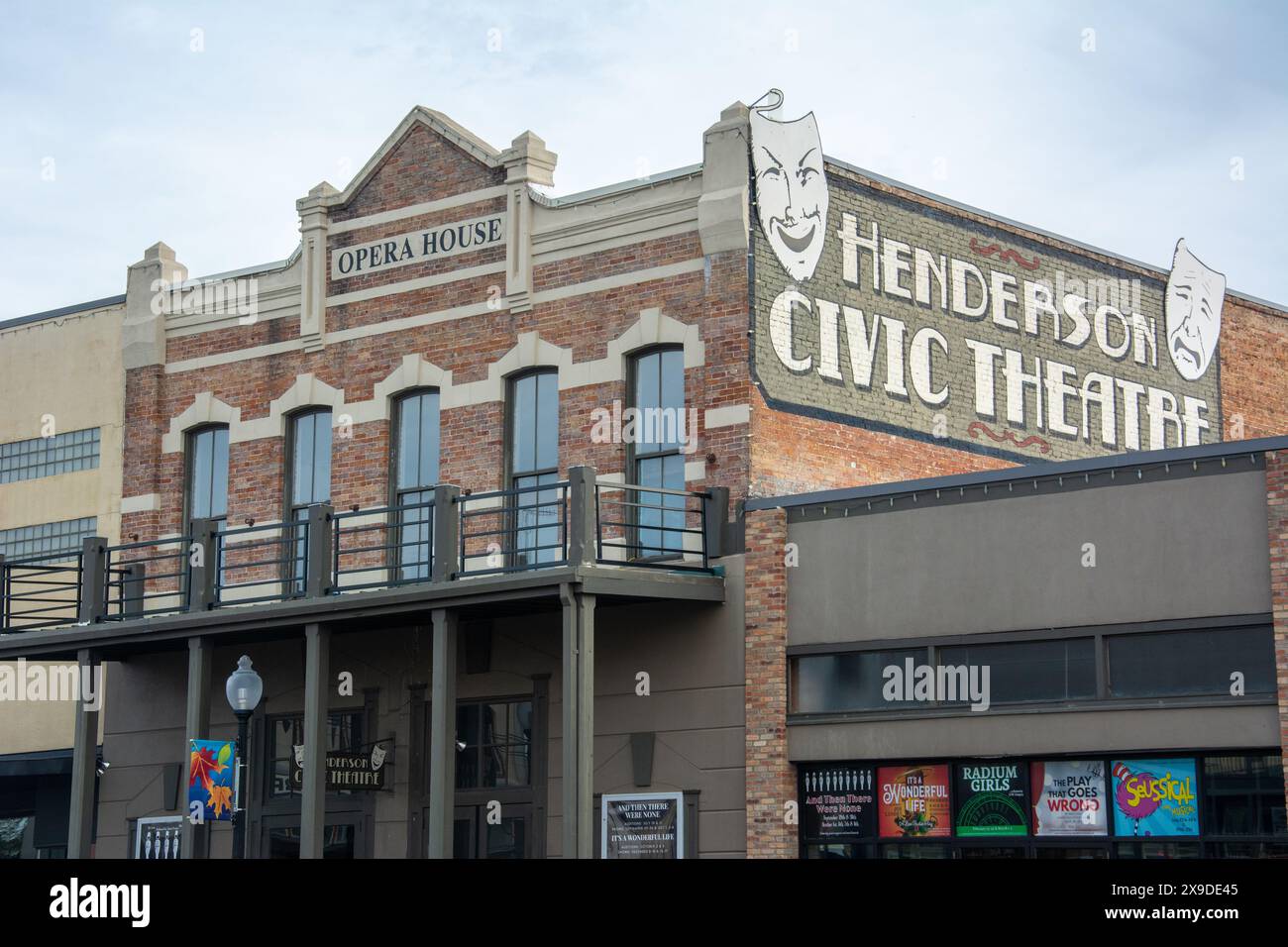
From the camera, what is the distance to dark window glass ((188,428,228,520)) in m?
23.4

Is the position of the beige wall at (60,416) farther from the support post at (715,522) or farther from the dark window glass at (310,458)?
the support post at (715,522)

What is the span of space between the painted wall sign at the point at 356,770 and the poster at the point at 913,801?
624 cm

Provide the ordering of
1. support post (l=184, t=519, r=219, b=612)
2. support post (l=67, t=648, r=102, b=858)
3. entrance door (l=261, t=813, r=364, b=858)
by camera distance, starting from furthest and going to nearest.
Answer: entrance door (l=261, t=813, r=364, b=858) → support post (l=67, t=648, r=102, b=858) → support post (l=184, t=519, r=219, b=612)

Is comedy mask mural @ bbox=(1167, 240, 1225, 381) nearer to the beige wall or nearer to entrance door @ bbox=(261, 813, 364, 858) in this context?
entrance door @ bbox=(261, 813, 364, 858)

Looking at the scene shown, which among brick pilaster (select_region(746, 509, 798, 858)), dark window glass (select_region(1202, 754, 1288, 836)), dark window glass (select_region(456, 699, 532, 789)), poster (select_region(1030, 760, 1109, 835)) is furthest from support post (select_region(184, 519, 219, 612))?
dark window glass (select_region(1202, 754, 1288, 836))

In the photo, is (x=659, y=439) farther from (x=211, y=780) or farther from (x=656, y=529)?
(x=211, y=780)

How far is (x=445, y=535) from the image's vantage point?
17906mm

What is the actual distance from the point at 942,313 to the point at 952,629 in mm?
6074

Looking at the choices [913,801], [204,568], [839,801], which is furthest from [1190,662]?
[204,568]

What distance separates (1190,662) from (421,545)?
9286 mm

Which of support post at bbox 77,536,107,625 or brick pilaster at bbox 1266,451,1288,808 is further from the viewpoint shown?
support post at bbox 77,536,107,625

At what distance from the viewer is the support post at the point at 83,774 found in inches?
800

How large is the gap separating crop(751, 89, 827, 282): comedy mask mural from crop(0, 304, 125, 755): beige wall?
1055 cm

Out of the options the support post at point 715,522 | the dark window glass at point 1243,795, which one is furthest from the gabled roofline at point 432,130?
the dark window glass at point 1243,795
